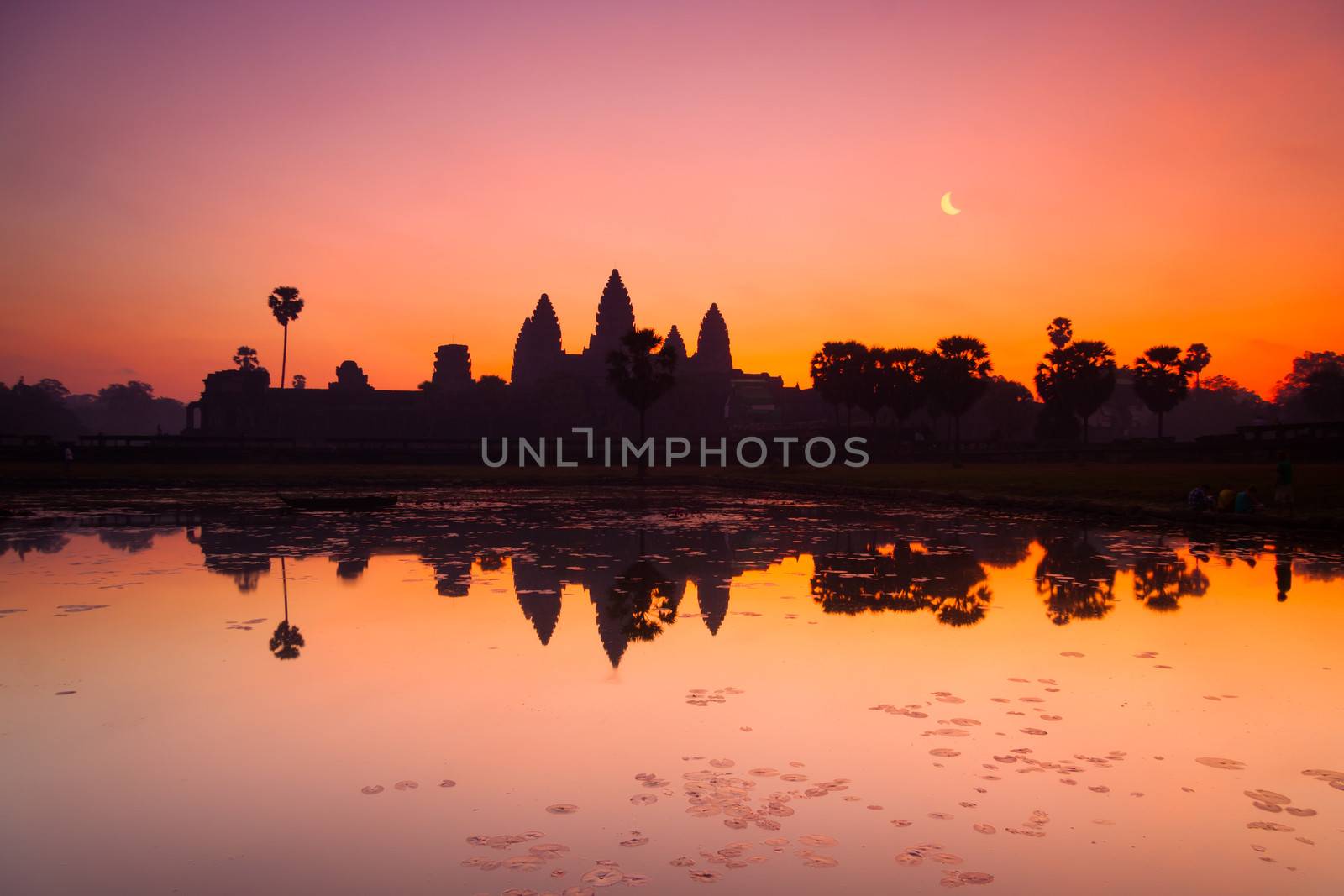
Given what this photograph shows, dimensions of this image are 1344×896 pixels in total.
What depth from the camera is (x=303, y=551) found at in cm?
1627

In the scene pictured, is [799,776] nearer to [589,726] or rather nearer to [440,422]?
[589,726]

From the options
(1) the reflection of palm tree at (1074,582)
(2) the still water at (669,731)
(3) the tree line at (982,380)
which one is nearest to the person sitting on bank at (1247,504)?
(1) the reflection of palm tree at (1074,582)

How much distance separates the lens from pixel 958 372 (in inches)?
2628

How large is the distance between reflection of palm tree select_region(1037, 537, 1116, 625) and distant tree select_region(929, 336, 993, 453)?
5083cm

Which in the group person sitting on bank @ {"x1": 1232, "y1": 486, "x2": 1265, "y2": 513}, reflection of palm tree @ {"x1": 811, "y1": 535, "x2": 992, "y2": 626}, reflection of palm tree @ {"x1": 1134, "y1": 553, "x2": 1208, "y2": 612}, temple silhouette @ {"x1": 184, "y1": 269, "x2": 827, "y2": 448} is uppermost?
temple silhouette @ {"x1": 184, "y1": 269, "x2": 827, "y2": 448}

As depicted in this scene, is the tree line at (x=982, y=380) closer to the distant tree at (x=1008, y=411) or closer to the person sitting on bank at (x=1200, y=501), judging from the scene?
the distant tree at (x=1008, y=411)

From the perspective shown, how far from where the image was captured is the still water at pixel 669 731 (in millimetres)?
4598

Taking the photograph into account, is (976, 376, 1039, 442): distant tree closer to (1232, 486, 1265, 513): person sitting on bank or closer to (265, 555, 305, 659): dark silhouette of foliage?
(1232, 486, 1265, 513): person sitting on bank

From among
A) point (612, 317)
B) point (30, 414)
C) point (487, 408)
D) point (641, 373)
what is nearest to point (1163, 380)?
point (641, 373)

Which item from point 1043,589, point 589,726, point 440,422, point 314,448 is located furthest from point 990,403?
point 589,726

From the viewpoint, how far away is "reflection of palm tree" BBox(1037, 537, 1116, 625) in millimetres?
11031

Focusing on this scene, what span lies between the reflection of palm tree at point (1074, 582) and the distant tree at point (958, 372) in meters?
50.8

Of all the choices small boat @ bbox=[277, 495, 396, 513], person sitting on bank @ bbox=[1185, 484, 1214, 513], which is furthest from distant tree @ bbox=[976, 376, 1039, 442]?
small boat @ bbox=[277, 495, 396, 513]

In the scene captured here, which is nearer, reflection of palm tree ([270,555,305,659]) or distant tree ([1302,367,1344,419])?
reflection of palm tree ([270,555,305,659])
